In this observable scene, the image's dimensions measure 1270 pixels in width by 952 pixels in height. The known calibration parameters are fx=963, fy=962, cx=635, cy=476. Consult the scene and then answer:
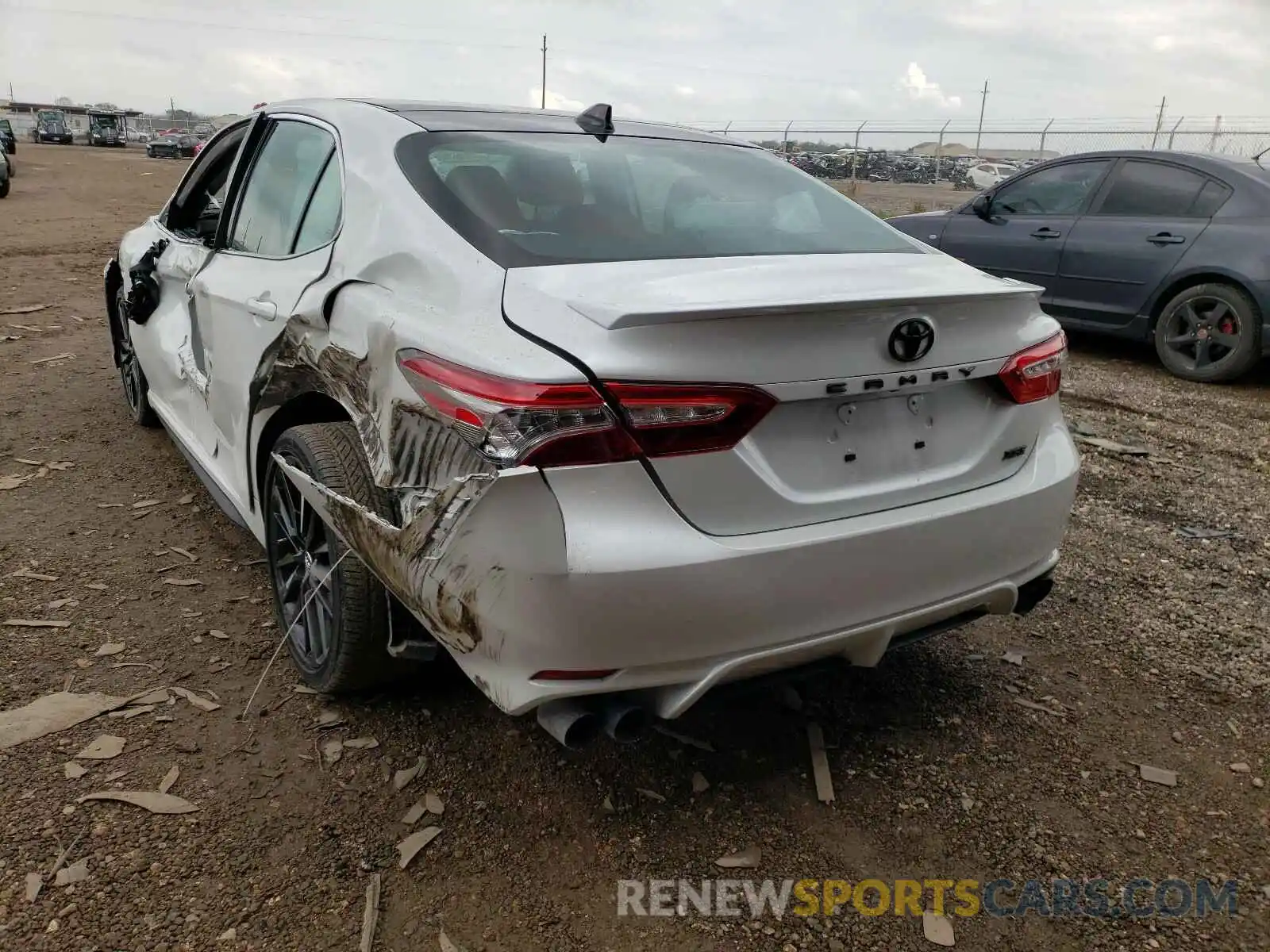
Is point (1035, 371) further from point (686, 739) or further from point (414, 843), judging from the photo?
point (414, 843)

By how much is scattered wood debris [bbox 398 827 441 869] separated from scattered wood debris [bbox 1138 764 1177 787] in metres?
1.86

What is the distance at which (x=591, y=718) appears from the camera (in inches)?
78.2

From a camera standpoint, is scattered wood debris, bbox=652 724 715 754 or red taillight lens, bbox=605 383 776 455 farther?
scattered wood debris, bbox=652 724 715 754

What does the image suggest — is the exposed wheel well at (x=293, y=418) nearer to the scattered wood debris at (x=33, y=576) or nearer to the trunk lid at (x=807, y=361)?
the trunk lid at (x=807, y=361)

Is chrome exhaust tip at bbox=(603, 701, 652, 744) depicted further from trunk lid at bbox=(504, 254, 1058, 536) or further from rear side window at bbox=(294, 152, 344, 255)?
rear side window at bbox=(294, 152, 344, 255)

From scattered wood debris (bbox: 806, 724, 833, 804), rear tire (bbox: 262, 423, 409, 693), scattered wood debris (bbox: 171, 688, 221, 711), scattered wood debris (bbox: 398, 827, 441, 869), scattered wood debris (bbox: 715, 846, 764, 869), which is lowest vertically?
scattered wood debris (bbox: 171, 688, 221, 711)

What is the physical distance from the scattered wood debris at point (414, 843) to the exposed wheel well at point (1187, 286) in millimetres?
6465

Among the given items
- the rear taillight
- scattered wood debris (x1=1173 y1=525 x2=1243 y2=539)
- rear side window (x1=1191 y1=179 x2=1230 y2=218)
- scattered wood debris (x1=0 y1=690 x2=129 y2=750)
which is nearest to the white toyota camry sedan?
the rear taillight

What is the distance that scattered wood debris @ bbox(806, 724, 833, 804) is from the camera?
247 cm

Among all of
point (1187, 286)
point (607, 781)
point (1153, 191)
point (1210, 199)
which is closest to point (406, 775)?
point (607, 781)

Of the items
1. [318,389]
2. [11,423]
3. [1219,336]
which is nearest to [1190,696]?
[318,389]

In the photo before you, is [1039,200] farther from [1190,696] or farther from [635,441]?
[635,441]

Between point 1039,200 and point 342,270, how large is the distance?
22.4 ft

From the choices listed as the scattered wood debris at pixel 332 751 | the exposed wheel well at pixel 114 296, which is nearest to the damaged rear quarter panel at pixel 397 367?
the scattered wood debris at pixel 332 751
